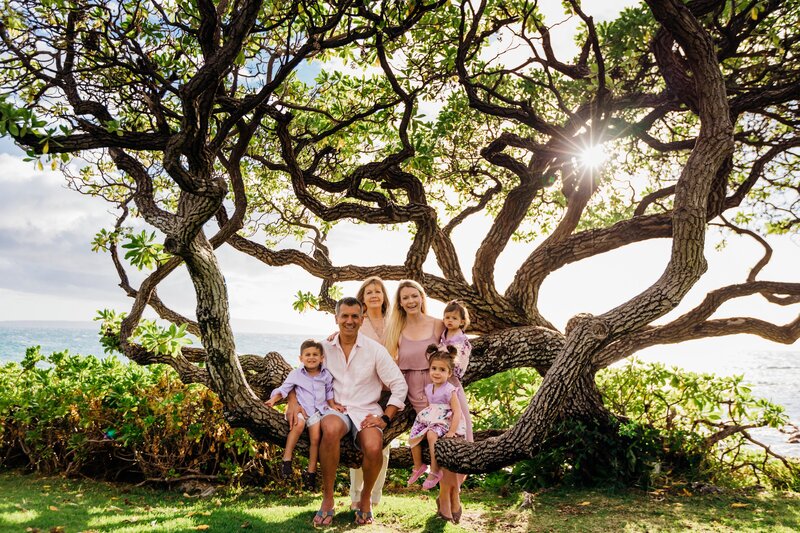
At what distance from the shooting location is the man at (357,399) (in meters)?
5.56

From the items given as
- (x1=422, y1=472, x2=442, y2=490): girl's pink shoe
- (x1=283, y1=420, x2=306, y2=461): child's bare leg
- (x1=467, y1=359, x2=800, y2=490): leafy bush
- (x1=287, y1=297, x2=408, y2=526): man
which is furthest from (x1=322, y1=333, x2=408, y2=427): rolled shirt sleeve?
(x1=467, y1=359, x2=800, y2=490): leafy bush

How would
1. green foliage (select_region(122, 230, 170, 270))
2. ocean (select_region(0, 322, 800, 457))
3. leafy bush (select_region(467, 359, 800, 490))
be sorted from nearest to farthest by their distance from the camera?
green foliage (select_region(122, 230, 170, 270))
leafy bush (select_region(467, 359, 800, 490))
ocean (select_region(0, 322, 800, 457))

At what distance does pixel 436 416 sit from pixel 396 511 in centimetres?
143

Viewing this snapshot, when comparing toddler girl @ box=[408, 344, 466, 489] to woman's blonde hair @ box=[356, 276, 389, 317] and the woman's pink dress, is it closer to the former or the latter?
the woman's pink dress

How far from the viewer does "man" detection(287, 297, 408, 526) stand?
5.56 m

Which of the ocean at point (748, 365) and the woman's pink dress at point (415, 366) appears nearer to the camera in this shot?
→ the woman's pink dress at point (415, 366)

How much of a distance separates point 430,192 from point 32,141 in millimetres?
8657

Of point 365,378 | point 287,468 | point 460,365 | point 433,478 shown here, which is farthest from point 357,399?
point 460,365

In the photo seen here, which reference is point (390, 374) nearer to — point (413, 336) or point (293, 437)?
point (413, 336)

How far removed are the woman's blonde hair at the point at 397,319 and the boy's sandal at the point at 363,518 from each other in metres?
1.67

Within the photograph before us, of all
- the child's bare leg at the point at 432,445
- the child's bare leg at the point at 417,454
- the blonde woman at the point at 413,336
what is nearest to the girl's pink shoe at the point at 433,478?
the child's bare leg at the point at 432,445

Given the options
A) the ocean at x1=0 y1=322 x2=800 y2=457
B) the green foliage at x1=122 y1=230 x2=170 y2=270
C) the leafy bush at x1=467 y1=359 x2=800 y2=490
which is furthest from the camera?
the ocean at x1=0 y1=322 x2=800 y2=457

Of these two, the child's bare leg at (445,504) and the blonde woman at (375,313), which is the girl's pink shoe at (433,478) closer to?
the child's bare leg at (445,504)

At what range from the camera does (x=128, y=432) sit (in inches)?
306
